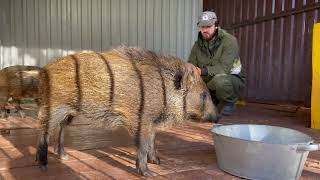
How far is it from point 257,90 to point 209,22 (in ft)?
11.6

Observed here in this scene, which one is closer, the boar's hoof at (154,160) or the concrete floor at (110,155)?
the concrete floor at (110,155)

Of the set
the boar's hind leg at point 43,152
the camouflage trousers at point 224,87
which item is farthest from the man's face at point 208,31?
the boar's hind leg at point 43,152

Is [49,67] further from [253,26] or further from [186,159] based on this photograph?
[253,26]

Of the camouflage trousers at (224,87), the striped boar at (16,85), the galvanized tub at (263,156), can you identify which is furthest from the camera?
the striped boar at (16,85)

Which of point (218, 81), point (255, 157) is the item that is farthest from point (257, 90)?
point (255, 157)

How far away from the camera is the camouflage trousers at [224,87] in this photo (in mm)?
4816

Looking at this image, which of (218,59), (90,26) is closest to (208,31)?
(218,59)

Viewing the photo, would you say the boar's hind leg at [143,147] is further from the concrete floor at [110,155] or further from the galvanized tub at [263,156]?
the galvanized tub at [263,156]

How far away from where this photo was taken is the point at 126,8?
9.71 m

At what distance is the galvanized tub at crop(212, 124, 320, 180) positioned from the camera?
229 centimetres

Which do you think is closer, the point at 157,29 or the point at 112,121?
the point at 112,121

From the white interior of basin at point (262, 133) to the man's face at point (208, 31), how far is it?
6.64ft

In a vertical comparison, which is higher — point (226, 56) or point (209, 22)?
point (209, 22)

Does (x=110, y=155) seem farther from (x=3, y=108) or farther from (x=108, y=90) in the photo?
(x=3, y=108)
